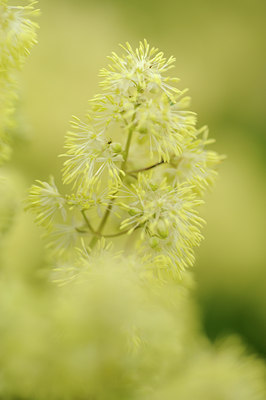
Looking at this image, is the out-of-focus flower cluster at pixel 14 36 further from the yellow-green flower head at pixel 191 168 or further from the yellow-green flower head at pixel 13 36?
the yellow-green flower head at pixel 191 168

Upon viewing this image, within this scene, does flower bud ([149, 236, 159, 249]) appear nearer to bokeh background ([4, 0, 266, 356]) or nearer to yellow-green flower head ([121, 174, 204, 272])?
yellow-green flower head ([121, 174, 204, 272])

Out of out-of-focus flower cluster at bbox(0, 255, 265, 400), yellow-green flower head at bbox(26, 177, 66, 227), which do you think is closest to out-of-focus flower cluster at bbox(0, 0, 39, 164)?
yellow-green flower head at bbox(26, 177, 66, 227)

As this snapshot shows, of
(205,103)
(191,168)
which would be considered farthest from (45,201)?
(205,103)

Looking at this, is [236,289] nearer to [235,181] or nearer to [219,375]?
[235,181]

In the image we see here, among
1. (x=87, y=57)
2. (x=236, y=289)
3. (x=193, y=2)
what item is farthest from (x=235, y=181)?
(x=193, y=2)

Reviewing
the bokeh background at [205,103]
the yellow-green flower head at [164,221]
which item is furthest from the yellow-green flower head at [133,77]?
the bokeh background at [205,103]

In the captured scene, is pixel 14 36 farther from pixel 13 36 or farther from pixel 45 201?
pixel 45 201
